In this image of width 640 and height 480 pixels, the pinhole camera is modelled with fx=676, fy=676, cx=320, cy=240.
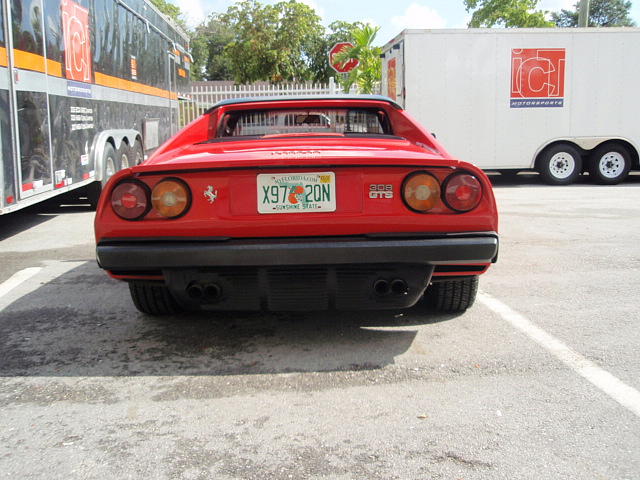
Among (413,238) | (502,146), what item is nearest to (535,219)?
(502,146)

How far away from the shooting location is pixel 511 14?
92.6 ft

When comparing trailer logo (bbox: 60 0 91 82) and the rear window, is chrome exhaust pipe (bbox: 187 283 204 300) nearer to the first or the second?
the rear window

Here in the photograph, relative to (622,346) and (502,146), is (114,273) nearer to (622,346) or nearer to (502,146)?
(622,346)

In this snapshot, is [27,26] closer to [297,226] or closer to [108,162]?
[108,162]

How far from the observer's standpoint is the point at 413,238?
3.32 metres

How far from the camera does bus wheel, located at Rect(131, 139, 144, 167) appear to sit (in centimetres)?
1021

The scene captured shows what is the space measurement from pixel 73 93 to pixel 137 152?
2937 millimetres

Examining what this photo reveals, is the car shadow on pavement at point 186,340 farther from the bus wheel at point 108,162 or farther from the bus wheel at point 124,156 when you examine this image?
the bus wheel at point 124,156

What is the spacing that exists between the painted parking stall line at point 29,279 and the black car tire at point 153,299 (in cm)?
110

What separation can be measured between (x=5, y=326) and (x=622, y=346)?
3602mm

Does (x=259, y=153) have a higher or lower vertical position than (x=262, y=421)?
higher

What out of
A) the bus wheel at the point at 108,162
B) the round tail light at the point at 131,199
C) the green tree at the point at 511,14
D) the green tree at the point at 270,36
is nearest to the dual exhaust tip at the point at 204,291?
the round tail light at the point at 131,199

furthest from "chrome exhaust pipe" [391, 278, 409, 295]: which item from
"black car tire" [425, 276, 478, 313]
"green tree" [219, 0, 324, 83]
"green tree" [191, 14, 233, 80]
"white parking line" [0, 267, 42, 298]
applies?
"green tree" [191, 14, 233, 80]

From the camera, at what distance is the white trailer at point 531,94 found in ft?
41.2
